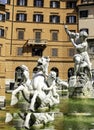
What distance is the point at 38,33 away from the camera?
75.8 meters

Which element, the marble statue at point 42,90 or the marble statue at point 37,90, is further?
the marble statue at point 37,90

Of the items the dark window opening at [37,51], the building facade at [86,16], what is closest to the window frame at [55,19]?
the building facade at [86,16]

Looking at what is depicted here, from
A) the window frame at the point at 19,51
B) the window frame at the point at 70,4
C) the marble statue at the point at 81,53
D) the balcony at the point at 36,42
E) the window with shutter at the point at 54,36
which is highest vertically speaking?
the window frame at the point at 70,4

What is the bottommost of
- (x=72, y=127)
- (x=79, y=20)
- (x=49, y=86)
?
(x=72, y=127)

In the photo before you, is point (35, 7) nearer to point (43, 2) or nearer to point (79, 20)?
point (43, 2)

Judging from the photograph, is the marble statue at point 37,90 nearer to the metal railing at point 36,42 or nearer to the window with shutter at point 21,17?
the metal railing at point 36,42

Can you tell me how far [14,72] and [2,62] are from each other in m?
22.7

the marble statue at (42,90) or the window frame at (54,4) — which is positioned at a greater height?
the window frame at (54,4)

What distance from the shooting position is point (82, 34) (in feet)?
73.3

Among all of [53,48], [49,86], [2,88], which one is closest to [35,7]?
[53,48]

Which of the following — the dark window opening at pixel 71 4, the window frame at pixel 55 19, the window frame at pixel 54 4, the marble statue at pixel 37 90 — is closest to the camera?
the marble statue at pixel 37 90

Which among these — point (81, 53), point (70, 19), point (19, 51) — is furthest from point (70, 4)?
point (81, 53)

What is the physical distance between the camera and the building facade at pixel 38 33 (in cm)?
7419

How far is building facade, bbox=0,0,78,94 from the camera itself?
7419cm
